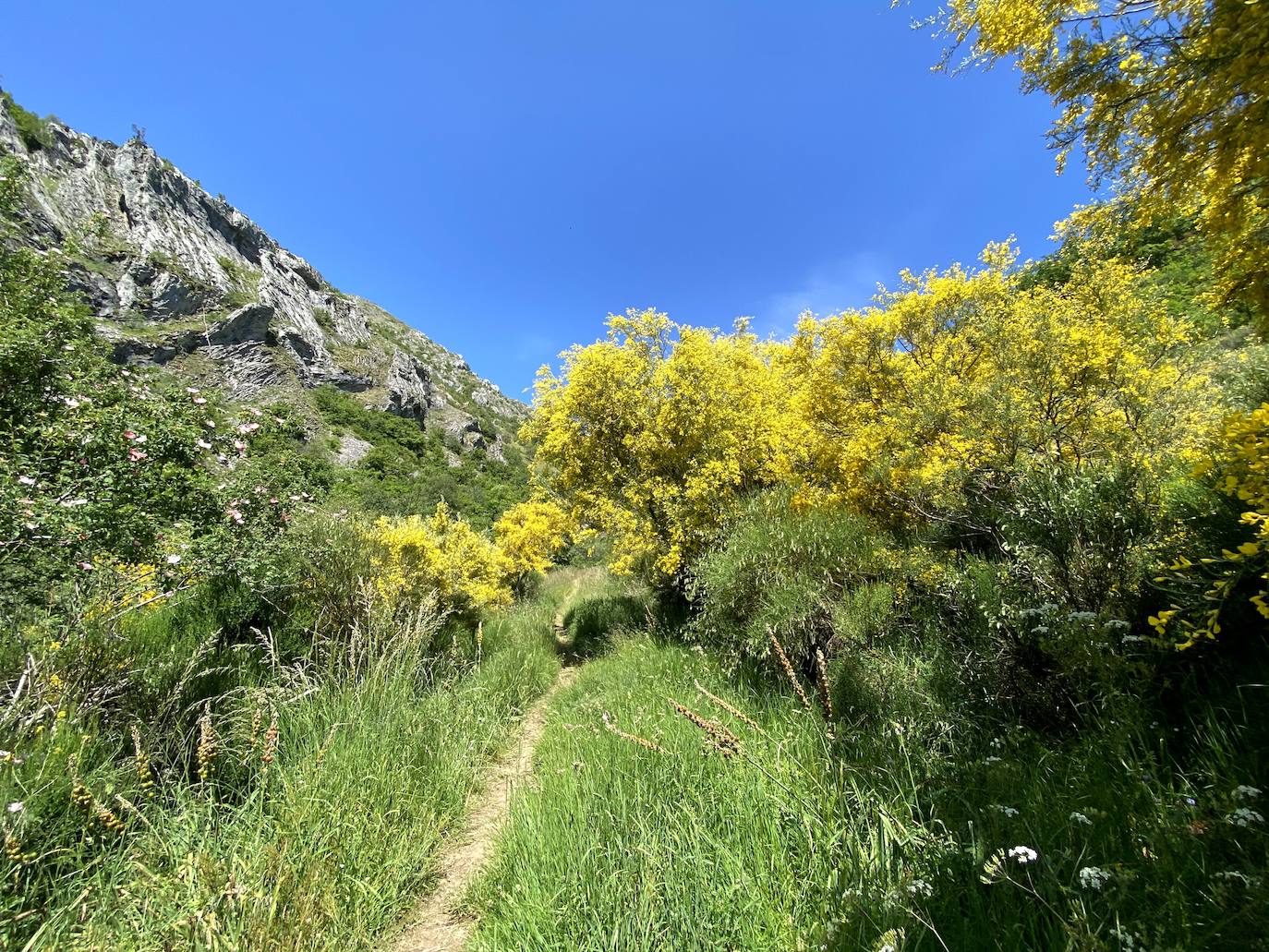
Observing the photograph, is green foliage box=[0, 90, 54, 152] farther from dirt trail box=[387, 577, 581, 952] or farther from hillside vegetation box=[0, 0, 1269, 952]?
dirt trail box=[387, 577, 581, 952]

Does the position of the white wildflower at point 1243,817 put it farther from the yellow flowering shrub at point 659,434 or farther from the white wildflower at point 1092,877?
the yellow flowering shrub at point 659,434

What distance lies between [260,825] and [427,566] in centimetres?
759

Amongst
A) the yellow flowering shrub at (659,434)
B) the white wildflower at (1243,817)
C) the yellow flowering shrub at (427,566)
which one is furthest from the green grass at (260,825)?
the yellow flowering shrub at (659,434)

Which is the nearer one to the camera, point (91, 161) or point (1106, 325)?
point (1106, 325)

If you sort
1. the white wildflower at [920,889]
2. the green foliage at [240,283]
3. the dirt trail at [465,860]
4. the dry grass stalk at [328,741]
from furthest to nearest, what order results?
the green foliage at [240,283] < the dry grass stalk at [328,741] < the dirt trail at [465,860] < the white wildflower at [920,889]

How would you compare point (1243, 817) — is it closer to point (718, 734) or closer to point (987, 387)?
point (718, 734)

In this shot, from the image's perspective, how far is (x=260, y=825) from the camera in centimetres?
297

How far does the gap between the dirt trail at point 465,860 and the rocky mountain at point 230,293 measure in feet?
131

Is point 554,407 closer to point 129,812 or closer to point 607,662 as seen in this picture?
point 607,662

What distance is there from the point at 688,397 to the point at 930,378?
409cm

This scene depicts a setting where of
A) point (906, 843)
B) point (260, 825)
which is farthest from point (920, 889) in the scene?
point (260, 825)

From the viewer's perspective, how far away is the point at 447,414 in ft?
240

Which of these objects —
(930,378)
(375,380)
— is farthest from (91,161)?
(930,378)

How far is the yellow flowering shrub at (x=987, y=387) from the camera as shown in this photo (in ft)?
15.6
